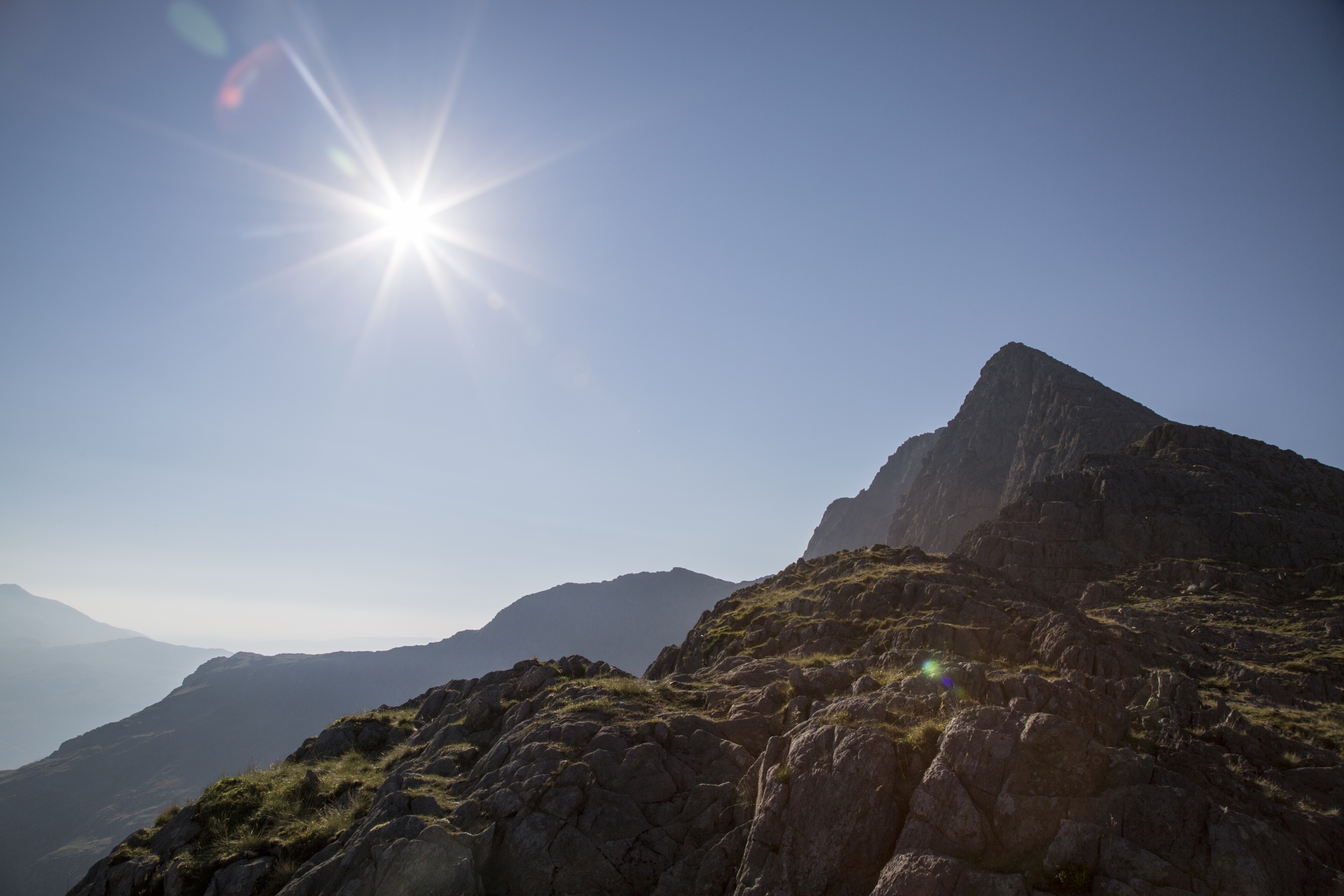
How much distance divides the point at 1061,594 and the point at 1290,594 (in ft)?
55.0

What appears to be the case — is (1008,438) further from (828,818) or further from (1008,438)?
(828,818)

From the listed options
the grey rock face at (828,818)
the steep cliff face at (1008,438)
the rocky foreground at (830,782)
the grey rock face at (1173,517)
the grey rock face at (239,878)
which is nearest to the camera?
the rocky foreground at (830,782)

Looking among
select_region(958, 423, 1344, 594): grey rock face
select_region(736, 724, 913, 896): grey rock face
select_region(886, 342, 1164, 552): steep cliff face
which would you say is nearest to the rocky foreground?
select_region(736, 724, 913, 896): grey rock face

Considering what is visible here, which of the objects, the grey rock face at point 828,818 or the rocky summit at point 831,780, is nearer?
the rocky summit at point 831,780

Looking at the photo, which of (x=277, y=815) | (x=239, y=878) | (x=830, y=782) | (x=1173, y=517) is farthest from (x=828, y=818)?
(x=1173, y=517)

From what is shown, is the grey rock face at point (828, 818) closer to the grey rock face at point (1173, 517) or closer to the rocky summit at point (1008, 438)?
the grey rock face at point (1173, 517)

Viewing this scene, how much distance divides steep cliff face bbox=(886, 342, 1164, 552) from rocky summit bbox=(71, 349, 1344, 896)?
8324cm

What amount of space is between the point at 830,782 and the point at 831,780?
5 centimetres

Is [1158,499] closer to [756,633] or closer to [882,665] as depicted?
[756,633]

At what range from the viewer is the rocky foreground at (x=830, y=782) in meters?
13.7

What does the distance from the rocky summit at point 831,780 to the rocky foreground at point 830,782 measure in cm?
7

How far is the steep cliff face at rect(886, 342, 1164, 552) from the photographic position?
111375 millimetres

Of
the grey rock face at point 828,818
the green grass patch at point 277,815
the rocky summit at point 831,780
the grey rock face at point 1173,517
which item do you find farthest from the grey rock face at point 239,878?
the grey rock face at point 1173,517

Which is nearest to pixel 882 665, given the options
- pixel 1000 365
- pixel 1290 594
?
pixel 1290 594
